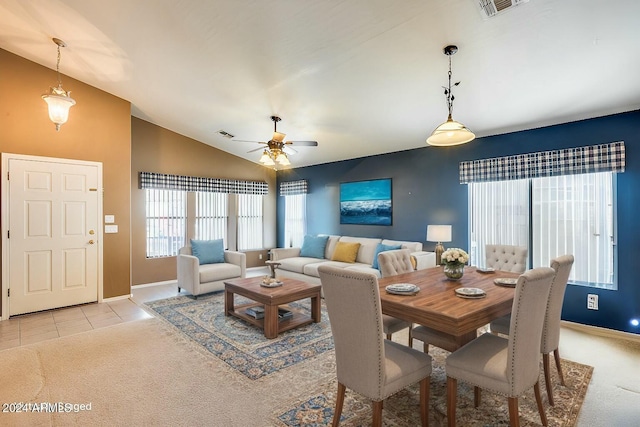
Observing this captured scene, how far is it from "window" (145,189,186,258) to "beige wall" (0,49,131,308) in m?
0.94

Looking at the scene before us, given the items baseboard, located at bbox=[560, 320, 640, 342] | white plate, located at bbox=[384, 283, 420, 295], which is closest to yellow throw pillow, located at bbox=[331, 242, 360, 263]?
baseboard, located at bbox=[560, 320, 640, 342]

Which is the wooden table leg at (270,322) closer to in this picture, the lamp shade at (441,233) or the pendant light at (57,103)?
the lamp shade at (441,233)

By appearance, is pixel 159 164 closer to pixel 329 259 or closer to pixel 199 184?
pixel 199 184

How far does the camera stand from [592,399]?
2.37m

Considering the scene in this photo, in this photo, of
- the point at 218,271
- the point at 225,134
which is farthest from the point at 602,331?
the point at 225,134

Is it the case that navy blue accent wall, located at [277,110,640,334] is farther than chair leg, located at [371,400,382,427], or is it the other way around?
navy blue accent wall, located at [277,110,640,334]

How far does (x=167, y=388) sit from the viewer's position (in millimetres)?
2496

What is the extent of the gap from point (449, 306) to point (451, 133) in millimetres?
1479

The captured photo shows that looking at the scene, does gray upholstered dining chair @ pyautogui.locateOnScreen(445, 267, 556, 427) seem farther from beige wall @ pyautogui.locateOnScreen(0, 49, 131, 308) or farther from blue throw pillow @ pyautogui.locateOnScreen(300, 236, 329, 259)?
beige wall @ pyautogui.locateOnScreen(0, 49, 131, 308)

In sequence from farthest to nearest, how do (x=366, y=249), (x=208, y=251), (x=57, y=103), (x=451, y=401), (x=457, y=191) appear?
1. (x=366, y=249)
2. (x=208, y=251)
3. (x=457, y=191)
4. (x=57, y=103)
5. (x=451, y=401)

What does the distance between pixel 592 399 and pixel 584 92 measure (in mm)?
2762

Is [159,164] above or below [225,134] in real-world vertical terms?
below

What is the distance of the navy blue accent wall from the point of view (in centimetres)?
341

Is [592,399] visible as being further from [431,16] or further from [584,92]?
[431,16]
